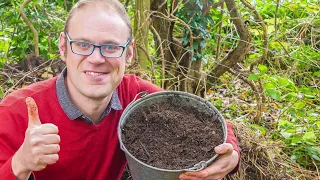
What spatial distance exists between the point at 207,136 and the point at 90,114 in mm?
548

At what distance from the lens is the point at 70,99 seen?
1791 mm

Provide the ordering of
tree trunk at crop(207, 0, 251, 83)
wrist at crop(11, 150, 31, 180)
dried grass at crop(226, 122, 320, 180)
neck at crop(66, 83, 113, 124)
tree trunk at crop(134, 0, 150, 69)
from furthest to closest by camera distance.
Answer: tree trunk at crop(207, 0, 251, 83)
tree trunk at crop(134, 0, 150, 69)
dried grass at crop(226, 122, 320, 180)
neck at crop(66, 83, 113, 124)
wrist at crop(11, 150, 31, 180)

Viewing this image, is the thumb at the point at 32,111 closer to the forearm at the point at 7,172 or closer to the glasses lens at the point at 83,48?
the forearm at the point at 7,172

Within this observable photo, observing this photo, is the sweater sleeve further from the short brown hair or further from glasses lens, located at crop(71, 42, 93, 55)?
the short brown hair

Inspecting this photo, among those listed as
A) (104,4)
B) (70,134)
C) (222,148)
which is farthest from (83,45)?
(222,148)

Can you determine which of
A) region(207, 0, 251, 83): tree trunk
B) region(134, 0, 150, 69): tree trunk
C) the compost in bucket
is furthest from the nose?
region(207, 0, 251, 83): tree trunk

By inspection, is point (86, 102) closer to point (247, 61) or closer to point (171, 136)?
point (171, 136)

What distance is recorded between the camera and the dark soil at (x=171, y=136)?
162 cm

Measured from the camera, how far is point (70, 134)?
1771mm

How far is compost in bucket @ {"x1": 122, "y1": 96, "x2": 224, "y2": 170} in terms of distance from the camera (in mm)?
1623

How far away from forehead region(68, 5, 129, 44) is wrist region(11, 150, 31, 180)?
0.55 meters

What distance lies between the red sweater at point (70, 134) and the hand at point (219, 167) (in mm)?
164

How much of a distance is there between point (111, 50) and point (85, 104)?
30 centimetres

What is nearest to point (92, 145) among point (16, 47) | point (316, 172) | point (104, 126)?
point (104, 126)
